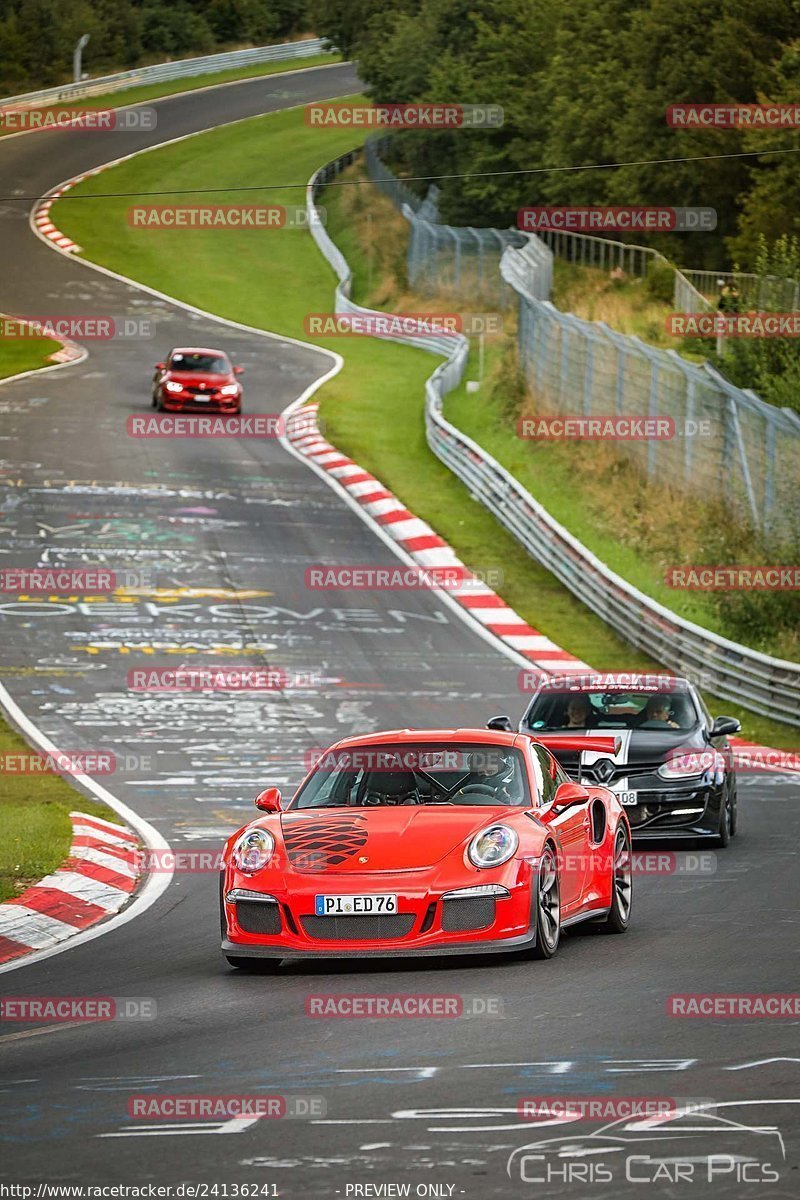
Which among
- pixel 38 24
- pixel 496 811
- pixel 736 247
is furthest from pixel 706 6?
pixel 38 24

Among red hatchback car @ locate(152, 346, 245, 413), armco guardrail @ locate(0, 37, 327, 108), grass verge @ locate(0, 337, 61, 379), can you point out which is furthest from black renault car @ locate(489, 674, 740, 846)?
armco guardrail @ locate(0, 37, 327, 108)

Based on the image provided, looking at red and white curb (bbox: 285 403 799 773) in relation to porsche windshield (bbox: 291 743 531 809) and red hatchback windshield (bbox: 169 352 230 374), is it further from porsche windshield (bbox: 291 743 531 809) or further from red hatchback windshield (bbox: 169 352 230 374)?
porsche windshield (bbox: 291 743 531 809)

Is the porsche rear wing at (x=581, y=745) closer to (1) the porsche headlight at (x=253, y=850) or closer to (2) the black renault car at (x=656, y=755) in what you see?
(2) the black renault car at (x=656, y=755)

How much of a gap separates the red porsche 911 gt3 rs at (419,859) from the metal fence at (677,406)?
592 inches

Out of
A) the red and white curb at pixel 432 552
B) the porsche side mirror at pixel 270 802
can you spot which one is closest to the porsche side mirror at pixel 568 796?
the porsche side mirror at pixel 270 802

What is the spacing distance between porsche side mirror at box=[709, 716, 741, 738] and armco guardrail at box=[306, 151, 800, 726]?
22.4ft

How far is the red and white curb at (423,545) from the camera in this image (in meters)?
26.5

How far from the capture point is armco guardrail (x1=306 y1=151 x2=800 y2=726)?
23.1 meters

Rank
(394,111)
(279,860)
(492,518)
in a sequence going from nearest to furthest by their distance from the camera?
Answer: (279,860), (492,518), (394,111)

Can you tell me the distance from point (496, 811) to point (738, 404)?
1789 centimetres

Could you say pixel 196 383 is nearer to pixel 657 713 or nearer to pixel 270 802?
pixel 657 713

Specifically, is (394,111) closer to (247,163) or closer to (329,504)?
(247,163)

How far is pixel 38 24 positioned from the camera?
98312 mm

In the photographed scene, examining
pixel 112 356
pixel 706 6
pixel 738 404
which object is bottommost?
pixel 112 356
